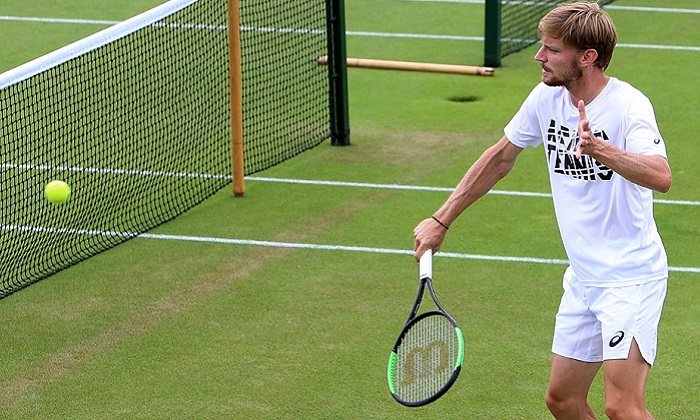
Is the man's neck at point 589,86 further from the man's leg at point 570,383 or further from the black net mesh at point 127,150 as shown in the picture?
the black net mesh at point 127,150

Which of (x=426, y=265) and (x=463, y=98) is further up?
(x=426, y=265)

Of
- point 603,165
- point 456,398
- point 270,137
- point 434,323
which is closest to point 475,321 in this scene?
point 456,398

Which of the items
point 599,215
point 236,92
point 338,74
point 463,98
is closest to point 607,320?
point 599,215

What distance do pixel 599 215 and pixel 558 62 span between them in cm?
65

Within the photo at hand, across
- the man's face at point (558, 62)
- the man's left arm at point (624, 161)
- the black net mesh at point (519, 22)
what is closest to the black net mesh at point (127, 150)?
the black net mesh at point (519, 22)

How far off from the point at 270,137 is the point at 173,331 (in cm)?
424

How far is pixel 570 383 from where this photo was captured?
5316 millimetres

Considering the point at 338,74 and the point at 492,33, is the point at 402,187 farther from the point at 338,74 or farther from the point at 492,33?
the point at 492,33

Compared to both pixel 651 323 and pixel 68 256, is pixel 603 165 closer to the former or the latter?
pixel 651 323

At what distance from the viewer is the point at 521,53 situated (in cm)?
1512

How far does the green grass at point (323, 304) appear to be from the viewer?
6848 millimetres

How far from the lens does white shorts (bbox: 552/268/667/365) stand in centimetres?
504

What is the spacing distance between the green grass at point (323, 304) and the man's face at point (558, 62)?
2201 mm

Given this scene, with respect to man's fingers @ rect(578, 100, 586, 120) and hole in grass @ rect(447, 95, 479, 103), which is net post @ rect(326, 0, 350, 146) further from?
man's fingers @ rect(578, 100, 586, 120)
